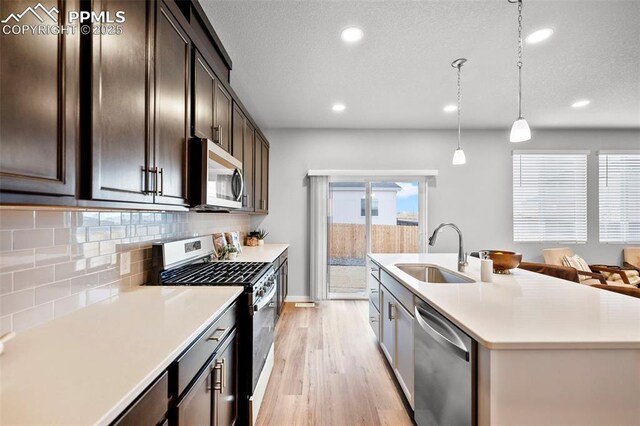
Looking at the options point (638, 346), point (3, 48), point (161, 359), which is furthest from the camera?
point (638, 346)

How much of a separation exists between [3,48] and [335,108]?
3.32m

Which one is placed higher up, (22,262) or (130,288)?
(22,262)

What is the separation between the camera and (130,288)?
1.66 meters

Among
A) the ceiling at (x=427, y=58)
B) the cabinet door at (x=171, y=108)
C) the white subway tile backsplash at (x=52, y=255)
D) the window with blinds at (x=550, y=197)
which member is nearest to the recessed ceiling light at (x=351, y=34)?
the ceiling at (x=427, y=58)

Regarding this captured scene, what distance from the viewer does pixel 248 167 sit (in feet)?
10.5

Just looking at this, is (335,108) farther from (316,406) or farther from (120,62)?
(316,406)

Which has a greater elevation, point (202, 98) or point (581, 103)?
point (581, 103)

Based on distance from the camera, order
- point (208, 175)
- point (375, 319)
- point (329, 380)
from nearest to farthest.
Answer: point (208, 175)
point (329, 380)
point (375, 319)

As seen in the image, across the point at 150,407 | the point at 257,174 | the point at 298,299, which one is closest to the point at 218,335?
the point at 150,407

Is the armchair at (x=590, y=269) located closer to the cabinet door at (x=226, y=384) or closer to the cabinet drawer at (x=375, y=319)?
the cabinet drawer at (x=375, y=319)

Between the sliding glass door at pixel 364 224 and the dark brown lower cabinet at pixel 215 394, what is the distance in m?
3.05

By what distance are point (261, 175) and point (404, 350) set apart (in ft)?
9.00

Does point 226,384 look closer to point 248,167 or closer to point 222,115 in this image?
point 222,115

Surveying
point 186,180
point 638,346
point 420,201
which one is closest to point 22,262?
point 186,180
